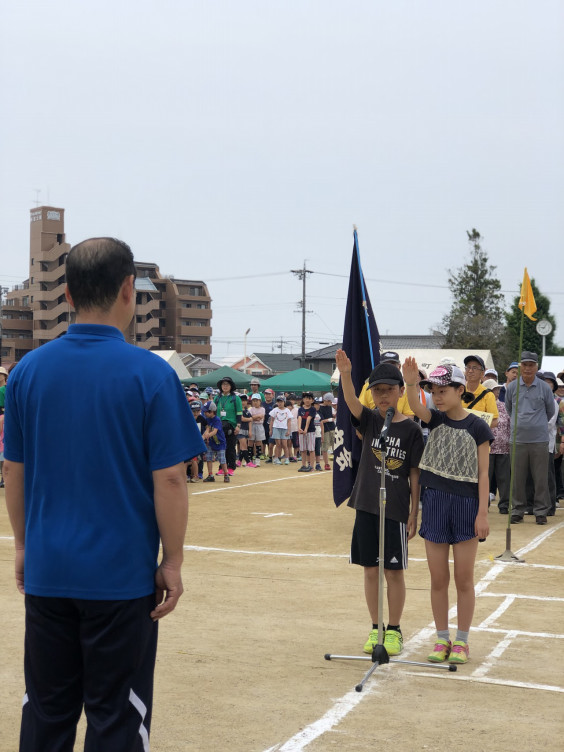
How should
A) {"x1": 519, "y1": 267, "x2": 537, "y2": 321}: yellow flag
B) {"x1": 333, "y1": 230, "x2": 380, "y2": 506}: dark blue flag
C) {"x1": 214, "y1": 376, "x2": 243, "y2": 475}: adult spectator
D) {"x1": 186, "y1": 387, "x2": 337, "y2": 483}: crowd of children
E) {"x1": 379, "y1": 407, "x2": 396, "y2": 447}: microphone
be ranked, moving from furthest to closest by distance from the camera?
{"x1": 186, "y1": 387, "x2": 337, "y2": 483}: crowd of children
{"x1": 214, "y1": 376, "x2": 243, "y2": 475}: adult spectator
{"x1": 519, "y1": 267, "x2": 537, "y2": 321}: yellow flag
{"x1": 333, "y1": 230, "x2": 380, "y2": 506}: dark blue flag
{"x1": 379, "y1": 407, "x2": 396, "y2": 447}: microphone

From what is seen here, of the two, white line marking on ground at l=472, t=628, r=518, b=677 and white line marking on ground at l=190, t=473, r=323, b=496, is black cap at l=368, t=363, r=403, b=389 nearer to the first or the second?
white line marking on ground at l=472, t=628, r=518, b=677

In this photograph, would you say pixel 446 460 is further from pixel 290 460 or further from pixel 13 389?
pixel 290 460

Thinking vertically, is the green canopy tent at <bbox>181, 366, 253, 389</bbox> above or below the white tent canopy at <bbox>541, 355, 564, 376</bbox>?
below

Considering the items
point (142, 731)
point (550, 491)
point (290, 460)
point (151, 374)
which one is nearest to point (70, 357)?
point (151, 374)

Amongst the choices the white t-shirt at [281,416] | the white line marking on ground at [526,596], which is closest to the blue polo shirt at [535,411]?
the white line marking on ground at [526,596]

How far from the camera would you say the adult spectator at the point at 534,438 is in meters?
13.3

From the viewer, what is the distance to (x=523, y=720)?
16.3ft

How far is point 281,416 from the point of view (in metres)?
24.9

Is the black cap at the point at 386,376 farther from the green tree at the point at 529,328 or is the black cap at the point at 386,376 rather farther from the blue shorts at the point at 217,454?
the green tree at the point at 529,328

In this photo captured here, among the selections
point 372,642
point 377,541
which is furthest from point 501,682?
point 377,541

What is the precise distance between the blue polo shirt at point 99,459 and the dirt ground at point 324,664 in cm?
190

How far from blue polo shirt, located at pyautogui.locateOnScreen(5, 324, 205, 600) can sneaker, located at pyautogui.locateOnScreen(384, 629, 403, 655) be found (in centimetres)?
345

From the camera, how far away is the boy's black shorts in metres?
6.21

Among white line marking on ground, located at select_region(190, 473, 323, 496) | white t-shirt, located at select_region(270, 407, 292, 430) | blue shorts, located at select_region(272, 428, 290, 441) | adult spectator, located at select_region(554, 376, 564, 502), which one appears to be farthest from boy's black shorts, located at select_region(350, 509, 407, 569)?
blue shorts, located at select_region(272, 428, 290, 441)
